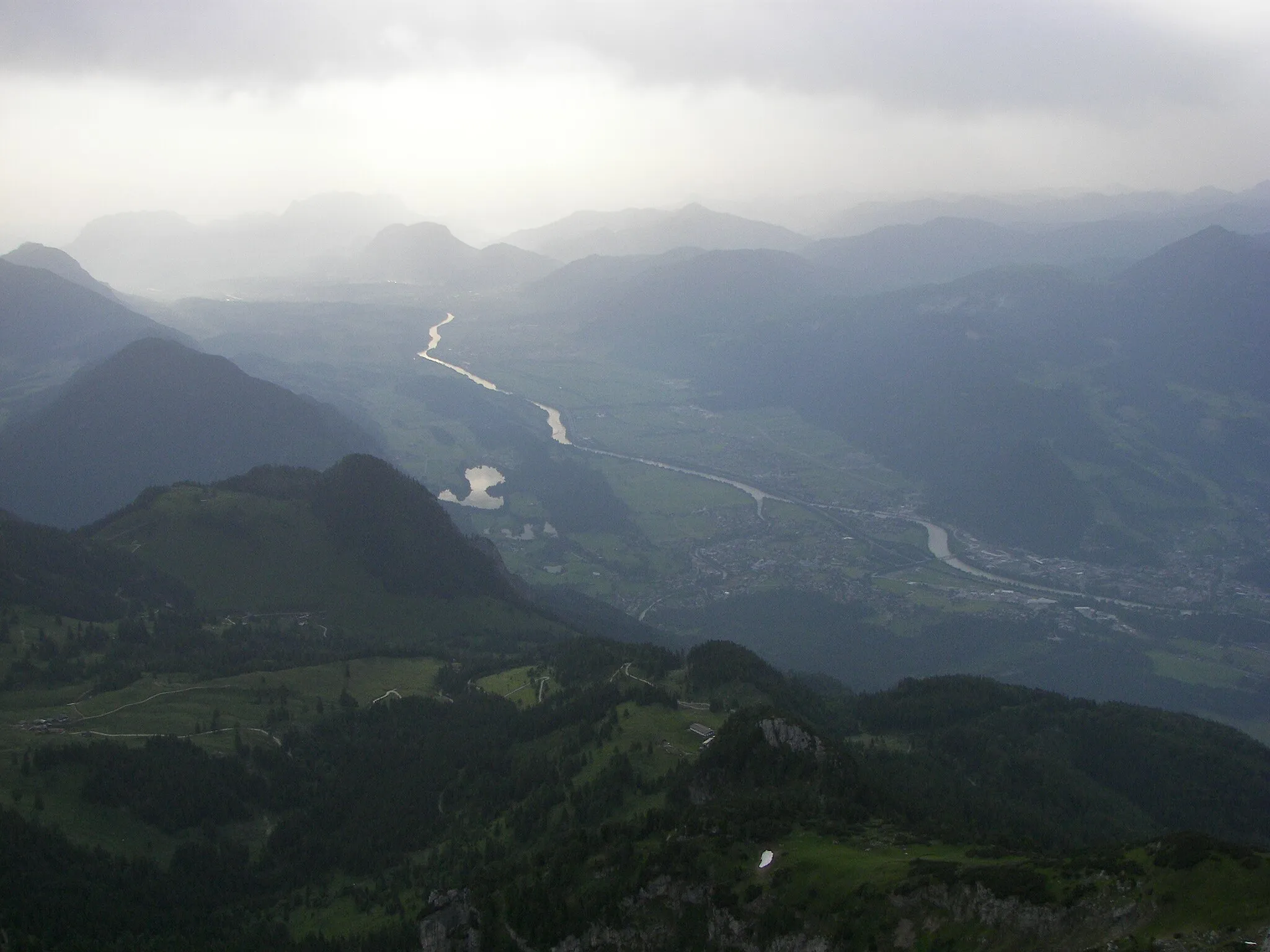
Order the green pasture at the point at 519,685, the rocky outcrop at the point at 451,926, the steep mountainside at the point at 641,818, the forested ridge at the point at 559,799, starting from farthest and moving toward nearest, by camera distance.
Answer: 1. the green pasture at the point at 519,685
2. the rocky outcrop at the point at 451,926
3. the forested ridge at the point at 559,799
4. the steep mountainside at the point at 641,818

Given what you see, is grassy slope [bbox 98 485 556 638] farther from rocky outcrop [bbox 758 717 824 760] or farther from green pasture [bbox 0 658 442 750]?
rocky outcrop [bbox 758 717 824 760]

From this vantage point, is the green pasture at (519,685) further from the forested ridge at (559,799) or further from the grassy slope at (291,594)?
the grassy slope at (291,594)

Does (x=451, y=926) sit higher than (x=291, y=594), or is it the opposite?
(x=451, y=926)

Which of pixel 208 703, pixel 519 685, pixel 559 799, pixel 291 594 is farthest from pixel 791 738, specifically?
pixel 291 594

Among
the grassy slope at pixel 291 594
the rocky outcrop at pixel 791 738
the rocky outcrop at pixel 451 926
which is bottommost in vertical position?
the grassy slope at pixel 291 594

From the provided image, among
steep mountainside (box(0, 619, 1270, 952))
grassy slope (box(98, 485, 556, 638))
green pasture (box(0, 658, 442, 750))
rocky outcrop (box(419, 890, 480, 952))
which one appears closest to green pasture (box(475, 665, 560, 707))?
steep mountainside (box(0, 619, 1270, 952))

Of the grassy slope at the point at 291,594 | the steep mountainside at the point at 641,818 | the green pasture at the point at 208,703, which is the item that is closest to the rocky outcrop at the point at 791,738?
the steep mountainside at the point at 641,818

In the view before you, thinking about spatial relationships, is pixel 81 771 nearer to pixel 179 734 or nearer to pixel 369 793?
pixel 179 734

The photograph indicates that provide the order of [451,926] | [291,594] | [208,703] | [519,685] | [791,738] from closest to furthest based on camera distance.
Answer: [451,926], [791,738], [208,703], [519,685], [291,594]

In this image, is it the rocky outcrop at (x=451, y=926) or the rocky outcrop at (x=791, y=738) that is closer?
the rocky outcrop at (x=451, y=926)

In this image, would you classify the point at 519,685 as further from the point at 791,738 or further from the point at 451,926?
the point at 451,926

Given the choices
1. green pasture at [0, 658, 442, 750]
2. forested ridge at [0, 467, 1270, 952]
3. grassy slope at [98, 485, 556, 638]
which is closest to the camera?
forested ridge at [0, 467, 1270, 952]

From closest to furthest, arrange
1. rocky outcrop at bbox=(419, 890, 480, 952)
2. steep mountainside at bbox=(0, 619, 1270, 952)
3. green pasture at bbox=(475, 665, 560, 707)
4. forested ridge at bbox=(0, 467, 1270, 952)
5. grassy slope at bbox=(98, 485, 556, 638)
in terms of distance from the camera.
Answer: steep mountainside at bbox=(0, 619, 1270, 952) < forested ridge at bbox=(0, 467, 1270, 952) < rocky outcrop at bbox=(419, 890, 480, 952) < green pasture at bbox=(475, 665, 560, 707) < grassy slope at bbox=(98, 485, 556, 638)
